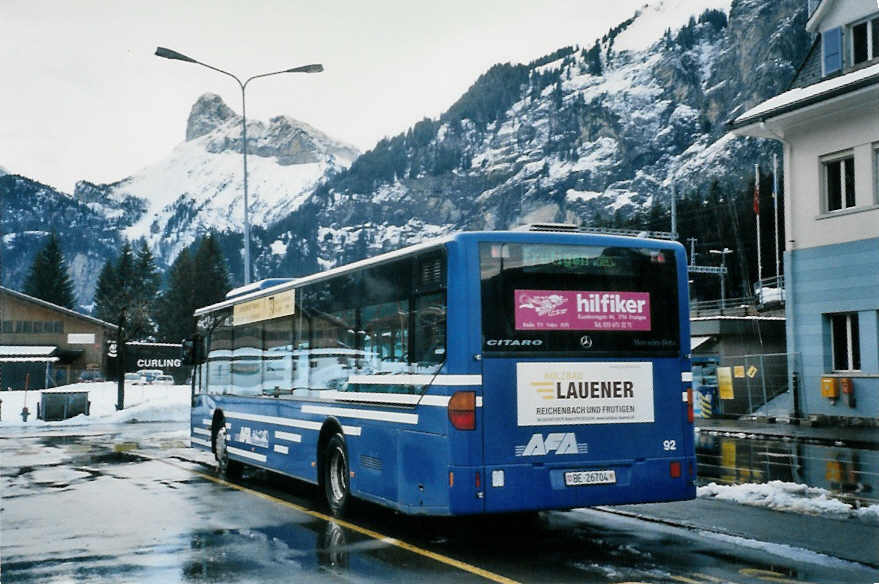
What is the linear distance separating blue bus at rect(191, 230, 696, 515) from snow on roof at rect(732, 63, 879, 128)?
55.9 feet

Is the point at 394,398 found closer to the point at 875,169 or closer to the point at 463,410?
the point at 463,410

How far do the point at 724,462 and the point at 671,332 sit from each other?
26.5 feet

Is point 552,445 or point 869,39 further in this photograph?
point 869,39

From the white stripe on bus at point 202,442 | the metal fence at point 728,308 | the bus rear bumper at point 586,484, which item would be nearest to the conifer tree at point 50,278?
the metal fence at point 728,308

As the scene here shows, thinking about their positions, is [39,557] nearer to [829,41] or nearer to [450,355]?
[450,355]

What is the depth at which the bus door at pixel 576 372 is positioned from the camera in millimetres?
8547

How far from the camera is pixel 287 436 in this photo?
493 inches

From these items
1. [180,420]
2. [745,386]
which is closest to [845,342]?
[745,386]

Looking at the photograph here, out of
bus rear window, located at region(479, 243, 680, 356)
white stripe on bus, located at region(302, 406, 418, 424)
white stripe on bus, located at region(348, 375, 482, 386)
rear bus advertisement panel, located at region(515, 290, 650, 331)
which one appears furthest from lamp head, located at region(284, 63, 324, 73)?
rear bus advertisement panel, located at region(515, 290, 650, 331)

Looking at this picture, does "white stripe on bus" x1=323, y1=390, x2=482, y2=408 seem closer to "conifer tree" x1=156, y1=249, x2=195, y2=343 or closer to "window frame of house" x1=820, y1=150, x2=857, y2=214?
"window frame of house" x1=820, y1=150, x2=857, y2=214

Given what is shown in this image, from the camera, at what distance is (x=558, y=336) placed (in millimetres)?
8805

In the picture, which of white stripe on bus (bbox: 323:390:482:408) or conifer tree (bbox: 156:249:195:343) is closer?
white stripe on bus (bbox: 323:390:482:408)

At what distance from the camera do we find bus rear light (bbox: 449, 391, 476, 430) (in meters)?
8.40

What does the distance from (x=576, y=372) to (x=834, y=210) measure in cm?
1970
